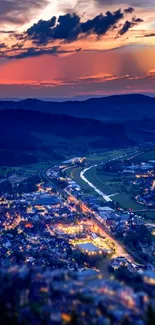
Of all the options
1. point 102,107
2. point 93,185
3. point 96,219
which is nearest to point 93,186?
point 93,185

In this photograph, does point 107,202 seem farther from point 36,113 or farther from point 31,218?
point 36,113

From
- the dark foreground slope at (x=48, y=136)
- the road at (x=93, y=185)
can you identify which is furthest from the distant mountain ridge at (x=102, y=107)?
the road at (x=93, y=185)

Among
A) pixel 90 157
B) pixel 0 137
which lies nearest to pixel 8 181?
pixel 90 157

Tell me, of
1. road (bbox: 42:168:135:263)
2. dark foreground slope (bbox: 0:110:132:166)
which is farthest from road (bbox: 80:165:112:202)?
dark foreground slope (bbox: 0:110:132:166)

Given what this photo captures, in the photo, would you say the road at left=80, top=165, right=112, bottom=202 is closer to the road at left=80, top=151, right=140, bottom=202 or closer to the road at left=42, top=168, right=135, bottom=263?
the road at left=80, top=151, right=140, bottom=202

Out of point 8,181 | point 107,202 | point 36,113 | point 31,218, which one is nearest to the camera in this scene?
point 31,218

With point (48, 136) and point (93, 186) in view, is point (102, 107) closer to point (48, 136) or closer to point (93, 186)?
point (48, 136)

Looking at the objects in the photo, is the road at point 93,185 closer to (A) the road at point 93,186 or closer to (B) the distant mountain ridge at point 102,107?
(A) the road at point 93,186

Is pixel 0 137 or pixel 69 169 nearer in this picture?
pixel 69 169
